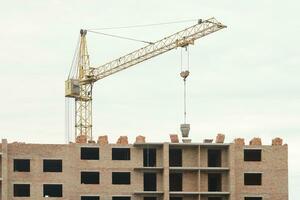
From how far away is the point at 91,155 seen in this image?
122 metres

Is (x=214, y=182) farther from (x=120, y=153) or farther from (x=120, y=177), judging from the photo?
(x=120, y=153)

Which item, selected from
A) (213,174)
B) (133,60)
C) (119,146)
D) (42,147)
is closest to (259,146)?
(213,174)

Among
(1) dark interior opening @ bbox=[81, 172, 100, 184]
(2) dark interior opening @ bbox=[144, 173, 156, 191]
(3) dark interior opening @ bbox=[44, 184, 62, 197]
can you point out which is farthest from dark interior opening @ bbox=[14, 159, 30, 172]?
(2) dark interior opening @ bbox=[144, 173, 156, 191]

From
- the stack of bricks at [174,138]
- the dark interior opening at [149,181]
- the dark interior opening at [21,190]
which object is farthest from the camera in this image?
the stack of bricks at [174,138]

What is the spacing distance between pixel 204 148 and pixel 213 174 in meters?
3.37

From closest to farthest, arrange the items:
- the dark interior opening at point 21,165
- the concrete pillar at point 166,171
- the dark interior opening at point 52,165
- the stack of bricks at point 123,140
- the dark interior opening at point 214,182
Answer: the dark interior opening at point 21,165 → the dark interior opening at point 52,165 → the concrete pillar at point 166,171 → the stack of bricks at point 123,140 → the dark interior opening at point 214,182

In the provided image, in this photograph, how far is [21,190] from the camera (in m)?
119

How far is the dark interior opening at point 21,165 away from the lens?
119625 millimetres

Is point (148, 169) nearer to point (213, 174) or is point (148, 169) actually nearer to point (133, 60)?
point (213, 174)

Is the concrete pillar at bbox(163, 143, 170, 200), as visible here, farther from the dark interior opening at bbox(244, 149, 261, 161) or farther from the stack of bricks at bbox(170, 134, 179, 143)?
the dark interior opening at bbox(244, 149, 261, 161)

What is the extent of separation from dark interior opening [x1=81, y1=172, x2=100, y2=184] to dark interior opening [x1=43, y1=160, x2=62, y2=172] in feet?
9.62

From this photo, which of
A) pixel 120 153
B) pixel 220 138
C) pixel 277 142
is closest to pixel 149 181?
pixel 120 153

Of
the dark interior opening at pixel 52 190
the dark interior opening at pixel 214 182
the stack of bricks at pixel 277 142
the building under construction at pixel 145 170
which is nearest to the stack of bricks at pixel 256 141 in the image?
the building under construction at pixel 145 170

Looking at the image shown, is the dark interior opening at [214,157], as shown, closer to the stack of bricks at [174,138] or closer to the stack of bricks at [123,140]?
the stack of bricks at [174,138]
